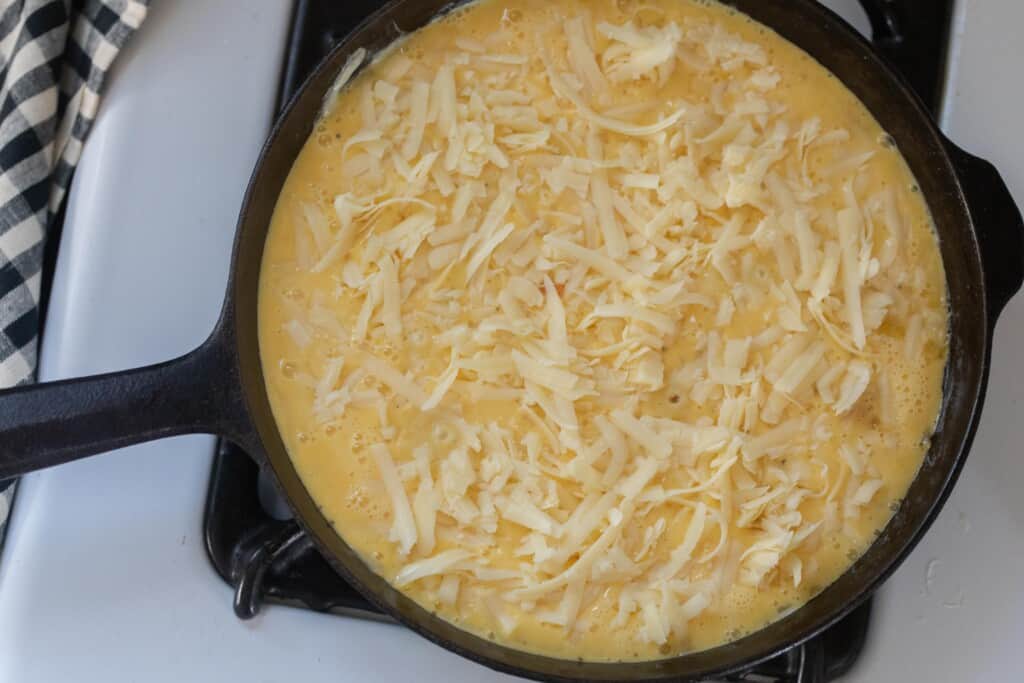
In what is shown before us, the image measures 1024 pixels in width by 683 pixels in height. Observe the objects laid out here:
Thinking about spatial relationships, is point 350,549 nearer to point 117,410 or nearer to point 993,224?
point 117,410

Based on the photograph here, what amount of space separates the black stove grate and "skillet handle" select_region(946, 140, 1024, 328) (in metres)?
0.17

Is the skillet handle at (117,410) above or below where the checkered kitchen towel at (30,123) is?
below

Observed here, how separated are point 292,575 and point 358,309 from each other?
11.7 inches

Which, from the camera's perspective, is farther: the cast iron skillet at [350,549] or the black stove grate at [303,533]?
the black stove grate at [303,533]

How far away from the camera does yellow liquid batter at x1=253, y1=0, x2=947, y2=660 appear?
94cm

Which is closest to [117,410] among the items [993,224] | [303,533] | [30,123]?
[303,533]

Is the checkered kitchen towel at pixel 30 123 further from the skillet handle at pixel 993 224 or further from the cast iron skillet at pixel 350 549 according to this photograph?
the skillet handle at pixel 993 224

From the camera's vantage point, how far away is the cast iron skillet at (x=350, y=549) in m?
0.86

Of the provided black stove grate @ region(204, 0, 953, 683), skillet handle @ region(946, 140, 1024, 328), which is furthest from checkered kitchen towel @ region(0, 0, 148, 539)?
skillet handle @ region(946, 140, 1024, 328)

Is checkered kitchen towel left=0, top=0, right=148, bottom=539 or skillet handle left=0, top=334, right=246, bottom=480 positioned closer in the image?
skillet handle left=0, top=334, right=246, bottom=480

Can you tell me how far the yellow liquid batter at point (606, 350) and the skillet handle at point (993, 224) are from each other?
0.08 m

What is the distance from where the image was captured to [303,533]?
1.01 metres

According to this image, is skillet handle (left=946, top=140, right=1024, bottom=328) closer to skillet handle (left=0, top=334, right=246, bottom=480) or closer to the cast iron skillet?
the cast iron skillet

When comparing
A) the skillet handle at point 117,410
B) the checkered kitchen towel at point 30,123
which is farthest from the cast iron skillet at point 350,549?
the checkered kitchen towel at point 30,123
